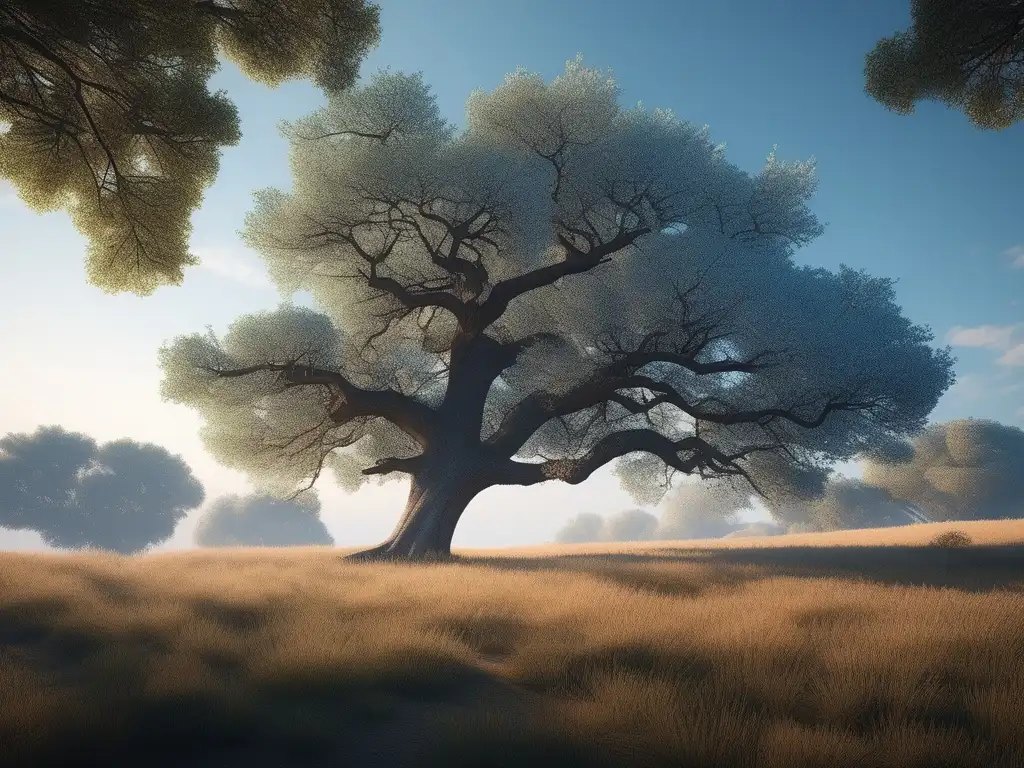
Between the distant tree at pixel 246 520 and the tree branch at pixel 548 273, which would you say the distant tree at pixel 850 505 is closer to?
the tree branch at pixel 548 273

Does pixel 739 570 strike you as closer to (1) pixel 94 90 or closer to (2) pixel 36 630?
(2) pixel 36 630

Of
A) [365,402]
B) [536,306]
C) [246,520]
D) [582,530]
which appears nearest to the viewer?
[365,402]

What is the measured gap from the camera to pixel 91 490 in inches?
2061

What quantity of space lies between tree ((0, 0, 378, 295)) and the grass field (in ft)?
20.5

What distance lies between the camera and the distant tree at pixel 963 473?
162 feet

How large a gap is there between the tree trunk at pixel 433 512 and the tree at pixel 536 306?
2.5 inches

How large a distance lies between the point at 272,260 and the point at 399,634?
1341cm

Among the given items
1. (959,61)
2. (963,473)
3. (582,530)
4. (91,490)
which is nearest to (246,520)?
(91,490)

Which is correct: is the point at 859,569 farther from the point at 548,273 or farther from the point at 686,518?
the point at 686,518

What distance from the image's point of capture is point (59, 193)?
10.9m

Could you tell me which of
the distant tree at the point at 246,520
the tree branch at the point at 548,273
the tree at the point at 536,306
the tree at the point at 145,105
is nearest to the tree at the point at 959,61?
the tree at the point at 536,306

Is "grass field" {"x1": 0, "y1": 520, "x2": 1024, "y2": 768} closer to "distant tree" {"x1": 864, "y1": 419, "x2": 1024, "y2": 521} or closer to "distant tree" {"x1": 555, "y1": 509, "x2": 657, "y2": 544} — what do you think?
"distant tree" {"x1": 864, "y1": 419, "x2": 1024, "y2": 521}

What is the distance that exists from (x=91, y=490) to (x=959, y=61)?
2496 inches

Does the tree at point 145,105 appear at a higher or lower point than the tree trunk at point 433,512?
higher
